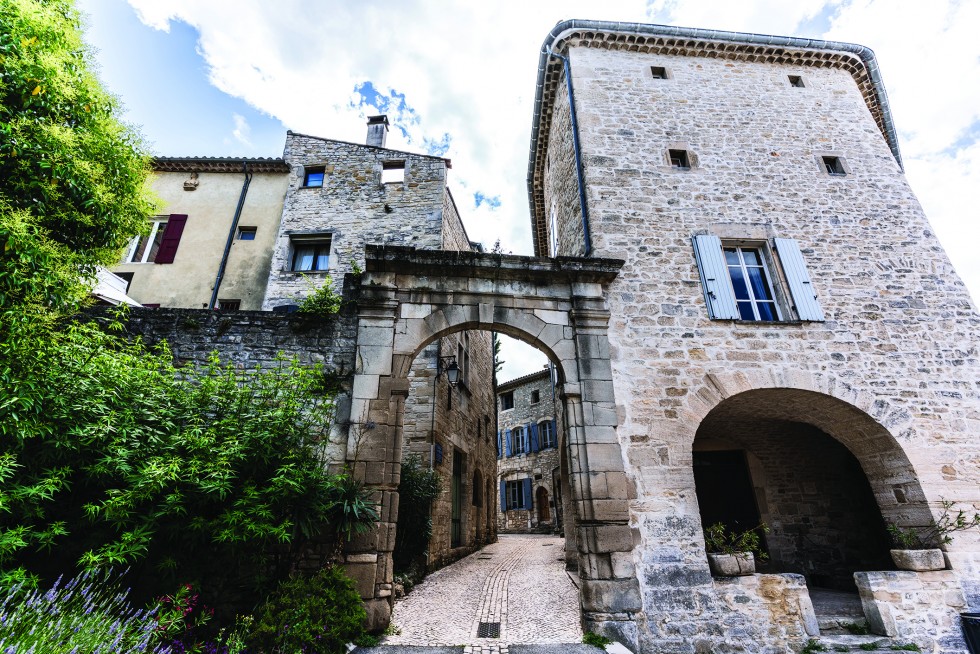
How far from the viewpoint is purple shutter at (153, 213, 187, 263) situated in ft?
Result: 35.7

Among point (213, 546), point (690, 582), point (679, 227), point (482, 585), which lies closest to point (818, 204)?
point (679, 227)

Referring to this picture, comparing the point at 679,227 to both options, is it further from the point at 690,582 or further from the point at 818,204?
the point at 690,582

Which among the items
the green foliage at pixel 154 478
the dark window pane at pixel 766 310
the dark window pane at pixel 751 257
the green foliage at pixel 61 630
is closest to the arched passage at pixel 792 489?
the dark window pane at pixel 766 310

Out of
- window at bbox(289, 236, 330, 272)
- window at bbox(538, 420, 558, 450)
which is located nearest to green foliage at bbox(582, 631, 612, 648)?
window at bbox(289, 236, 330, 272)

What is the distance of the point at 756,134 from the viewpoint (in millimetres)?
7730

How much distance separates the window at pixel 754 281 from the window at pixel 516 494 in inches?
604

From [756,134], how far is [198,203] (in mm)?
13245

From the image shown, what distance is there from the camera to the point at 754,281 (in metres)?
6.64

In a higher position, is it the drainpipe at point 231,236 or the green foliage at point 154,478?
the drainpipe at point 231,236

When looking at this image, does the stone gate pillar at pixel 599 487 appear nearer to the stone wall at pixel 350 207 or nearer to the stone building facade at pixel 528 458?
the stone wall at pixel 350 207

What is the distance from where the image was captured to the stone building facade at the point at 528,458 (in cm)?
1908

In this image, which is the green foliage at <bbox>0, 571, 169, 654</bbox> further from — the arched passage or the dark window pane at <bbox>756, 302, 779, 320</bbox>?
the dark window pane at <bbox>756, 302, 779, 320</bbox>

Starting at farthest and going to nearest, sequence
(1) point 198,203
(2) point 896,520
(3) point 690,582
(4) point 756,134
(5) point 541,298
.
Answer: (1) point 198,203
(4) point 756,134
(5) point 541,298
(2) point 896,520
(3) point 690,582

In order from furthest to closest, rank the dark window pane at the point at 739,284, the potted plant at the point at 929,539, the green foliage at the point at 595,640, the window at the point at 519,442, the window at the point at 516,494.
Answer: the window at the point at 519,442
the window at the point at 516,494
the dark window pane at the point at 739,284
the potted plant at the point at 929,539
the green foliage at the point at 595,640
